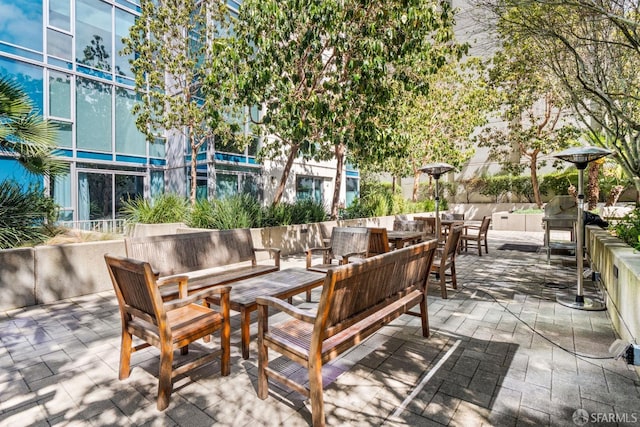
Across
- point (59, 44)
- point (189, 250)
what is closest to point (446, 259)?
point (189, 250)

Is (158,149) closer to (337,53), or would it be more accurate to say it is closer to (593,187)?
(337,53)

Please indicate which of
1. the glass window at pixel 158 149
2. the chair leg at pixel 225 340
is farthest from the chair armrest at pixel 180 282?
the glass window at pixel 158 149

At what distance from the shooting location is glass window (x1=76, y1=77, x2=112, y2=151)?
12312 millimetres

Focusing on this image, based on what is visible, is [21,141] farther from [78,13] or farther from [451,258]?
[78,13]

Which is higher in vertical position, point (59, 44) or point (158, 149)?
point (59, 44)

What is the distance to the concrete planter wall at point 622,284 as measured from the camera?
116 inches

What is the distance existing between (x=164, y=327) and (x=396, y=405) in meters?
1.81

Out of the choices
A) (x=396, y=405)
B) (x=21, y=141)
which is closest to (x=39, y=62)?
(x=21, y=141)

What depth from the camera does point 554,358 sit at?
3.25 meters

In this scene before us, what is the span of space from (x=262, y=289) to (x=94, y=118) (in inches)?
498

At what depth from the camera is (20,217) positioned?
5414mm

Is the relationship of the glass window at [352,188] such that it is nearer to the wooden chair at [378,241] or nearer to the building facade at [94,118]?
the building facade at [94,118]

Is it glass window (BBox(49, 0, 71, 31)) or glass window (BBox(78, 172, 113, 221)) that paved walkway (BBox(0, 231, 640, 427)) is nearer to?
glass window (BBox(78, 172, 113, 221))

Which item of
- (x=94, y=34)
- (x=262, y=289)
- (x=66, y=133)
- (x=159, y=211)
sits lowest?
(x=262, y=289)
